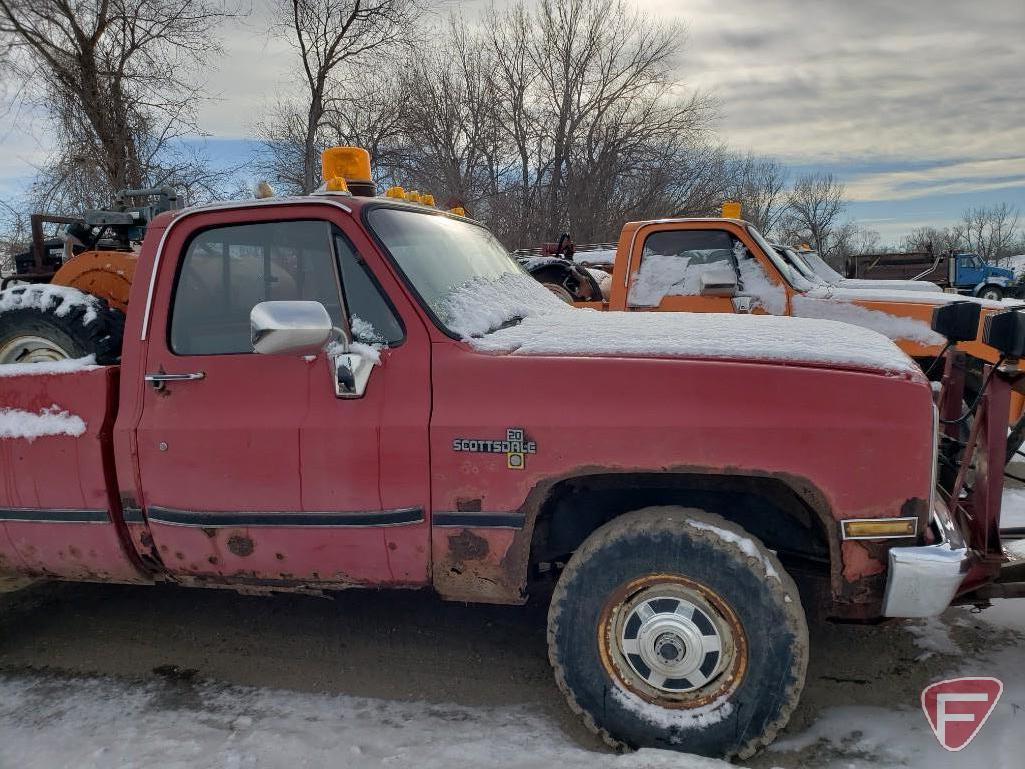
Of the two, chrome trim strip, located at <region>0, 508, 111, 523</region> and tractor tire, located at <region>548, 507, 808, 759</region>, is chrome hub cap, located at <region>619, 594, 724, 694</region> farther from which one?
chrome trim strip, located at <region>0, 508, 111, 523</region>

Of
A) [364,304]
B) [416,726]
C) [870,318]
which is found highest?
[364,304]

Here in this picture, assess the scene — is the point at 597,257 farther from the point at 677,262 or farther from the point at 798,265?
the point at 677,262

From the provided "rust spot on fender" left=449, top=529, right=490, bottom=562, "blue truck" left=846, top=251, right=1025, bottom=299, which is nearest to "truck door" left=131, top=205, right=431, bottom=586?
"rust spot on fender" left=449, top=529, right=490, bottom=562

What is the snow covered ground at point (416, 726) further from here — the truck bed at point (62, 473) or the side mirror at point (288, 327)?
the side mirror at point (288, 327)

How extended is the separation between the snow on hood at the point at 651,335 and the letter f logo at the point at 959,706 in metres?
1.30

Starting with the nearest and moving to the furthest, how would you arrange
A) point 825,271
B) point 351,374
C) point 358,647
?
point 351,374 → point 358,647 → point 825,271

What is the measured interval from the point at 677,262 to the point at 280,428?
174 inches

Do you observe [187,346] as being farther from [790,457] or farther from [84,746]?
[790,457]

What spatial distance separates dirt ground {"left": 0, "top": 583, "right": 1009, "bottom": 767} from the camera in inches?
121

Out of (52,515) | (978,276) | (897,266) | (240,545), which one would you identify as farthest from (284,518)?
(978,276)

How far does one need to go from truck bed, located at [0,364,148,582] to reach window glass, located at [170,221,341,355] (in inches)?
16.0

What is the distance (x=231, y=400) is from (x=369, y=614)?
1516mm

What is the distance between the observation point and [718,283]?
218 inches

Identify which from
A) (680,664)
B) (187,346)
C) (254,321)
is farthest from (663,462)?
(187,346)
